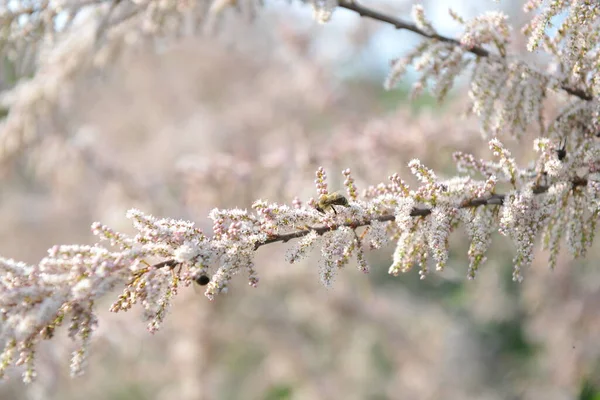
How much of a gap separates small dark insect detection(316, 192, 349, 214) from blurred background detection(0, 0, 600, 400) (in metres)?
0.96

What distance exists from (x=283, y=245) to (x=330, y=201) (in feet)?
13.4

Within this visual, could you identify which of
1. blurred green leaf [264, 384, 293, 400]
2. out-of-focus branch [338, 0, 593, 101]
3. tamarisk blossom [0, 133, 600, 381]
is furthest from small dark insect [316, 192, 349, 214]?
blurred green leaf [264, 384, 293, 400]

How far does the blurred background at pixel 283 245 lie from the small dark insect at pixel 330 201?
0.96 m

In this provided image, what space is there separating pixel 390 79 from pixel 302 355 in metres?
4.31

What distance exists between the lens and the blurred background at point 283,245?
325 cm

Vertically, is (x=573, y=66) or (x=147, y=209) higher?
(x=573, y=66)

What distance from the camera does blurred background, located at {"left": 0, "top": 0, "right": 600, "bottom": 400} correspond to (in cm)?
325

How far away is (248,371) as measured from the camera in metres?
8.67

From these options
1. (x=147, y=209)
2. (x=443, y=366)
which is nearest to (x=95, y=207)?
(x=147, y=209)

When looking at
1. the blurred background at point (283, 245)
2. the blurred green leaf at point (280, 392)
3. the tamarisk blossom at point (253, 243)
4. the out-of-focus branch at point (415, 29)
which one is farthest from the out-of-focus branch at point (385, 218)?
the blurred green leaf at point (280, 392)

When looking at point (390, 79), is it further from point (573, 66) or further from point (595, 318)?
point (595, 318)

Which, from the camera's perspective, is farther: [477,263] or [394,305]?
[394,305]

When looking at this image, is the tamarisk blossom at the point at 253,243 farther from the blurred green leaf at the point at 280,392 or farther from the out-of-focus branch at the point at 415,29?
the blurred green leaf at the point at 280,392

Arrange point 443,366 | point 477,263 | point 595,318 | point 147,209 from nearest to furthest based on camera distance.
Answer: point 477,263 < point 595,318 < point 147,209 < point 443,366
